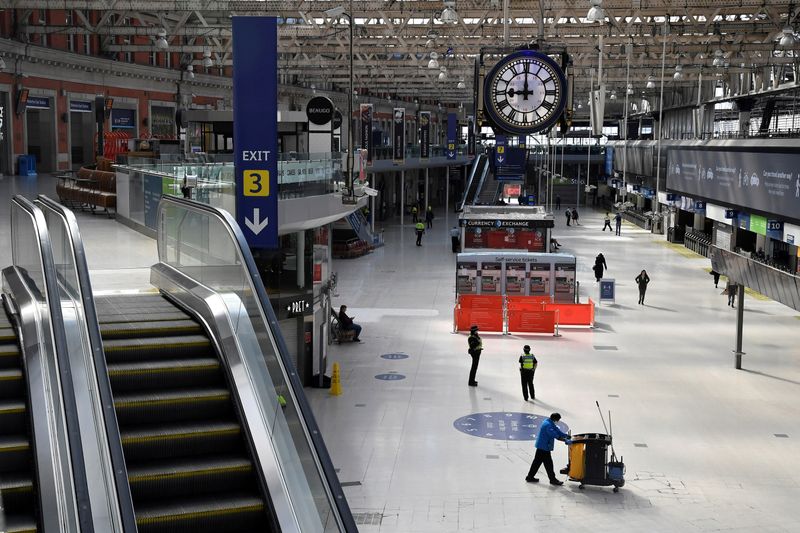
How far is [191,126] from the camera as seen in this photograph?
101 feet

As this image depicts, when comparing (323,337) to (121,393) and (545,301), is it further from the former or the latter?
(121,393)

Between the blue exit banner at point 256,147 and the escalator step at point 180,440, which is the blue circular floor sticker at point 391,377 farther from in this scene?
the escalator step at point 180,440

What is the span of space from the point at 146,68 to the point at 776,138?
82.3 ft

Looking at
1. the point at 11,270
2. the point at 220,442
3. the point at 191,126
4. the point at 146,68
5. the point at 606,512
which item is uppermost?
the point at 146,68

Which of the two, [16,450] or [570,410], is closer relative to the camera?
[16,450]

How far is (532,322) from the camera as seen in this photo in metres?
24.6

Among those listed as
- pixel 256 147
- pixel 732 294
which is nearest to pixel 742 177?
pixel 732 294

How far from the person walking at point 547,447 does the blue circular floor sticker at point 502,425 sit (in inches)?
76.5

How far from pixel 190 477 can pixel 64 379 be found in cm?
112

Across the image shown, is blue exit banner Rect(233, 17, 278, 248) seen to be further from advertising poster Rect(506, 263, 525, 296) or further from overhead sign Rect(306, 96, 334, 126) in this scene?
advertising poster Rect(506, 263, 525, 296)

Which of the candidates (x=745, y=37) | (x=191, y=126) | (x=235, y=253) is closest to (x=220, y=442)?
(x=235, y=253)

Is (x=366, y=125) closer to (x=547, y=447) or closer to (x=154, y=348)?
(x=547, y=447)

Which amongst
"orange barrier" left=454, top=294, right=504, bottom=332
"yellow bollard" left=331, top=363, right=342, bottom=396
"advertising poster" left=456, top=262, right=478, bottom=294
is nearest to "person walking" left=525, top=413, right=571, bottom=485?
"yellow bollard" left=331, top=363, right=342, bottom=396

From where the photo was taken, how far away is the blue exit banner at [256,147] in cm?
1288
